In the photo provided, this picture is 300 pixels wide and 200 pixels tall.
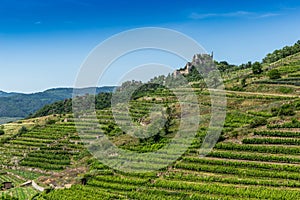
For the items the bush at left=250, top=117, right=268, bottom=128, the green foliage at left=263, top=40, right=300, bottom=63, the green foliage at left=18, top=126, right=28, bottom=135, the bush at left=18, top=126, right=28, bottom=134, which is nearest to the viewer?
the bush at left=250, top=117, right=268, bottom=128

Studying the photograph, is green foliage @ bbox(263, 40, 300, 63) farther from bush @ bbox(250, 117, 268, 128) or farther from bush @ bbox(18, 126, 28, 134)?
bush @ bbox(18, 126, 28, 134)

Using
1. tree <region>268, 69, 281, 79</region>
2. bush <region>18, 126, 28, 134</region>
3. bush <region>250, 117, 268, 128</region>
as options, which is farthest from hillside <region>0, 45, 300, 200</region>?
bush <region>18, 126, 28, 134</region>

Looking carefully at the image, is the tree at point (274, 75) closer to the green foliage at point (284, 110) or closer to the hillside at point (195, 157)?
the hillside at point (195, 157)

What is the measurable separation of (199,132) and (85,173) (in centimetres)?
1234

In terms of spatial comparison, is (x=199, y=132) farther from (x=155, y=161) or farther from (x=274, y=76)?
(x=274, y=76)

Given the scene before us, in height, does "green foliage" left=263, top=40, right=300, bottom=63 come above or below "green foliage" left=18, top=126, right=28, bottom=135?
above

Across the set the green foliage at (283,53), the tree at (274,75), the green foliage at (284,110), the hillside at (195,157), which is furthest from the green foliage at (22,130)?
the green foliage at (283,53)

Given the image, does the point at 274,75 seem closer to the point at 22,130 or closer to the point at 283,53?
the point at 283,53

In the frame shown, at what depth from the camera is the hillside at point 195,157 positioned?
3381 cm

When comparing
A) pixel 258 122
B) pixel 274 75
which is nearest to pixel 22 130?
pixel 274 75

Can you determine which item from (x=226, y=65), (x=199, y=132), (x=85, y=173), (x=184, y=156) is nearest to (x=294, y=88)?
(x=199, y=132)

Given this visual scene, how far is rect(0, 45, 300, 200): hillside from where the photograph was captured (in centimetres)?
3381

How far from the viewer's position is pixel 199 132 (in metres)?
43.8

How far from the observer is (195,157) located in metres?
39.0
